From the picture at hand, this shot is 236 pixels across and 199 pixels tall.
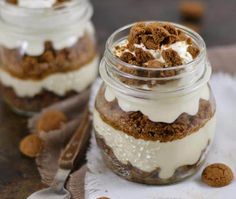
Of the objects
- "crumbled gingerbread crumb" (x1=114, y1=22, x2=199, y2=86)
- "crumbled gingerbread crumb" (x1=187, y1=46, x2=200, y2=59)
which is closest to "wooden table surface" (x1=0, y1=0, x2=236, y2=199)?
"crumbled gingerbread crumb" (x1=114, y1=22, x2=199, y2=86)

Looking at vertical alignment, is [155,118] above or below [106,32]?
above

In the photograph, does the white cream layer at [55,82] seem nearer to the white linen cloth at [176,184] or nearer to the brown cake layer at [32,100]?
the brown cake layer at [32,100]

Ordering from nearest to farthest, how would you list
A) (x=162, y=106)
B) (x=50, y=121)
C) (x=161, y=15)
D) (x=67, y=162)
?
1. (x=162, y=106)
2. (x=67, y=162)
3. (x=50, y=121)
4. (x=161, y=15)

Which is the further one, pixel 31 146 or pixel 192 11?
pixel 192 11

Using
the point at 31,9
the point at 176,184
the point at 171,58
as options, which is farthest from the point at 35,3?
the point at 176,184

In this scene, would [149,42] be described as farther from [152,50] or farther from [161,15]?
[161,15]

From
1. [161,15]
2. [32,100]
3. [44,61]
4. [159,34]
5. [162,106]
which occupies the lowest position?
[161,15]
